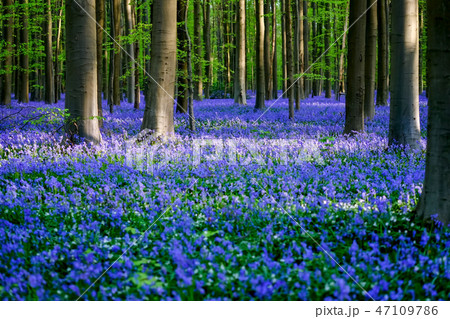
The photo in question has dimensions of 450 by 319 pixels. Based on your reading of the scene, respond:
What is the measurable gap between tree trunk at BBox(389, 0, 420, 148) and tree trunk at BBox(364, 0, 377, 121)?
4060 millimetres

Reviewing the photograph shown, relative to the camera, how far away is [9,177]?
616 cm

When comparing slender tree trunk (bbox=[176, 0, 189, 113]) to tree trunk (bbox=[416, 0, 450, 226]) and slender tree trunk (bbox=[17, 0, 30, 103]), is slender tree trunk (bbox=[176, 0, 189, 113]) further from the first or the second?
slender tree trunk (bbox=[17, 0, 30, 103])

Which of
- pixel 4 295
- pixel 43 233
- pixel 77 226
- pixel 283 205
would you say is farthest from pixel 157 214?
pixel 4 295

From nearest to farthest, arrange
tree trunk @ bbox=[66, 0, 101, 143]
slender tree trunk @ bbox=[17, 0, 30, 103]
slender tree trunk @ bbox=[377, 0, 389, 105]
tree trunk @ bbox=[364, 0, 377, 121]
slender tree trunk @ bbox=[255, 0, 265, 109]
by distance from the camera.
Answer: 1. tree trunk @ bbox=[66, 0, 101, 143]
2. tree trunk @ bbox=[364, 0, 377, 121]
3. slender tree trunk @ bbox=[377, 0, 389, 105]
4. slender tree trunk @ bbox=[255, 0, 265, 109]
5. slender tree trunk @ bbox=[17, 0, 30, 103]

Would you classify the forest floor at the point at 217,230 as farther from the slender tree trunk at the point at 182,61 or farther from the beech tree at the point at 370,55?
the slender tree trunk at the point at 182,61

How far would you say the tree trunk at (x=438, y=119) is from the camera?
11.5 feet

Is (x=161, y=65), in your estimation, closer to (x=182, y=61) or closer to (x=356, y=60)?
(x=356, y=60)

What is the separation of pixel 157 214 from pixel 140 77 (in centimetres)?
1500

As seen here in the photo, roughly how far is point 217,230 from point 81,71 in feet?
18.2

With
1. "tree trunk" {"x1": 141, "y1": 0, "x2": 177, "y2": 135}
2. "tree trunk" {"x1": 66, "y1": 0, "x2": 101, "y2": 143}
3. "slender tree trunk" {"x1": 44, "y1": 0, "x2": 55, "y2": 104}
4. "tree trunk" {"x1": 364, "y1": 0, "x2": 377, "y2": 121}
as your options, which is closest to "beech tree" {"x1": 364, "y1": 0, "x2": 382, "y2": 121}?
"tree trunk" {"x1": 364, "y1": 0, "x2": 377, "y2": 121}

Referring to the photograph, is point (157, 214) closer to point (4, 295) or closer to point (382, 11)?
point (4, 295)

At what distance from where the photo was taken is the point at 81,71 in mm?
7859

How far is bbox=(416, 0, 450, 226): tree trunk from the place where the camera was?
3.50 m

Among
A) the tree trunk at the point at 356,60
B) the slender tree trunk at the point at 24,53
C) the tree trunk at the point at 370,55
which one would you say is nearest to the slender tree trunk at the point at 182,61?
the tree trunk at the point at 356,60
